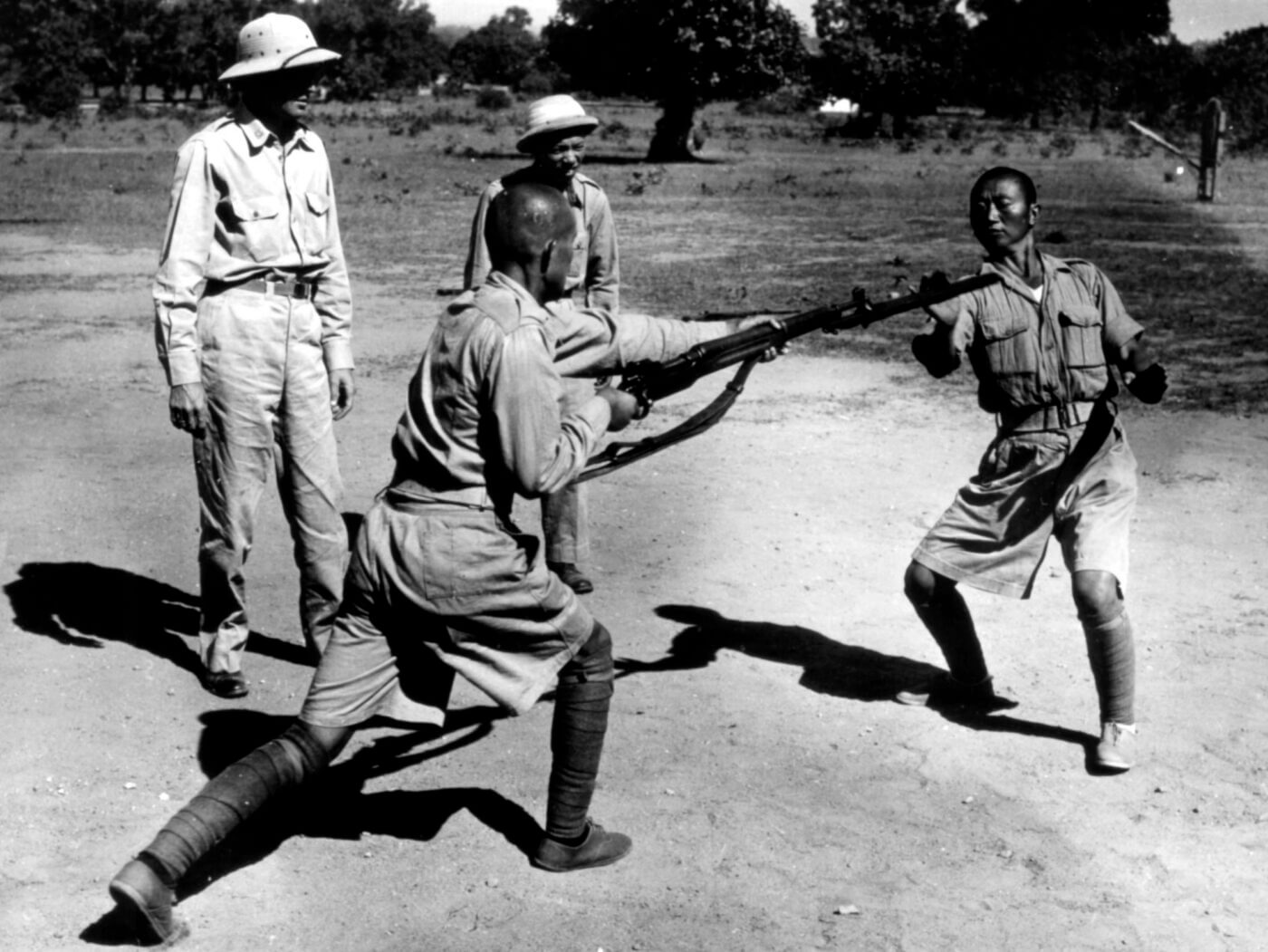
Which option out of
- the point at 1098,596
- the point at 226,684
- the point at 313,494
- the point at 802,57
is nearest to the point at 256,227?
the point at 313,494

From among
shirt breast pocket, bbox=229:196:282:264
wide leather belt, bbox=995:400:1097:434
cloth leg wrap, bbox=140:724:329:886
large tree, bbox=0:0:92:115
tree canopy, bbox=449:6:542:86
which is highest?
tree canopy, bbox=449:6:542:86

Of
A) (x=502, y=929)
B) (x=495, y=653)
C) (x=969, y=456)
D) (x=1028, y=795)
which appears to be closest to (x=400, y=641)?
(x=495, y=653)

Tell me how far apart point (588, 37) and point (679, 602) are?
3614cm

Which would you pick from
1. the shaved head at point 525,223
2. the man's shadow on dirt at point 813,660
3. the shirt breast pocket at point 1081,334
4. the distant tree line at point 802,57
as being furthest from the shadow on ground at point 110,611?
the distant tree line at point 802,57

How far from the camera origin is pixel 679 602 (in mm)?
6609

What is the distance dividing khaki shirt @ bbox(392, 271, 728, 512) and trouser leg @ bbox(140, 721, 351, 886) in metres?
0.68

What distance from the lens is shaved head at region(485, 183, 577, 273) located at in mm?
3865

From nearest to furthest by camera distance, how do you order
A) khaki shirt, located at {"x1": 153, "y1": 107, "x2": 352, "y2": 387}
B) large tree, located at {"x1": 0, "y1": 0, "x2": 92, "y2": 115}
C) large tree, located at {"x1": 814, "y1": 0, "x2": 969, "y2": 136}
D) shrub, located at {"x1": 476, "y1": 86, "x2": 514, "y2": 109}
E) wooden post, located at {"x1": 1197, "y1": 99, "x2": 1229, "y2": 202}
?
khaki shirt, located at {"x1": 153, "y1": 107, "x2": 352, "y2": 387}
wooden post, located at {"x1": 1197, "y1": 99, "x2": 1229, "y2": 202}
large tree, located at {"x1": 0, "y1": 0, "x2": 92, "y2": 115}
large tree, located at {"x1": 814, "y1": 0, "x2": 969, "y2": 136}
shrub, located at {"x1": 476, "y1": 86, "x2": 514, "y2": 109}

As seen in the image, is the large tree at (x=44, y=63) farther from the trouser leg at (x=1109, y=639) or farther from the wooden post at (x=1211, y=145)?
the trouser leg at (x=1109, y=639)

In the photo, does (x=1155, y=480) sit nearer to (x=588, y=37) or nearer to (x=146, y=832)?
(x=146, y=832)

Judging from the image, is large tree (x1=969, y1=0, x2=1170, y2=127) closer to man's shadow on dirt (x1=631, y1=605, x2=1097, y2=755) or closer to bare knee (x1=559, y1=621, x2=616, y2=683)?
man's shadow on dirt (x1=631, y1=605, x2=1097, y2=755)

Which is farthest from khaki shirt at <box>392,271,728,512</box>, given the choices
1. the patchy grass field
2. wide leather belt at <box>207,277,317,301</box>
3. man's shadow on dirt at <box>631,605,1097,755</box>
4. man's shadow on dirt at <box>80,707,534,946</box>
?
the patchy grass field

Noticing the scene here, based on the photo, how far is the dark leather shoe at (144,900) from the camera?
144 inches

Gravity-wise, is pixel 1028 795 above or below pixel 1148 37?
below
